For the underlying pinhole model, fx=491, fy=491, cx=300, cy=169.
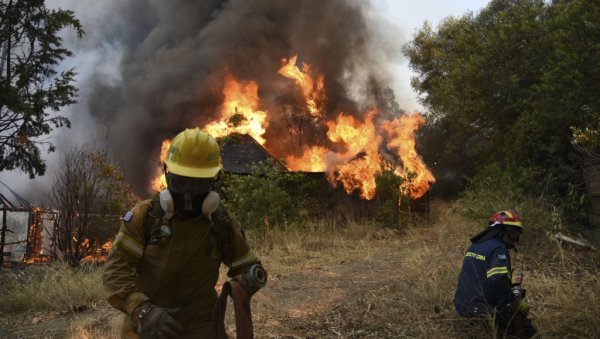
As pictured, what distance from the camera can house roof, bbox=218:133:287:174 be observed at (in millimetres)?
15180

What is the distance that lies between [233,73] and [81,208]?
1242 centimetres

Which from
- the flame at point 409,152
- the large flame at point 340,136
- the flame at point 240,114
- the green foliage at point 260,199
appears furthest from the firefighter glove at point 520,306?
the flame at point 240,114

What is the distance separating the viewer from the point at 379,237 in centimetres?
1219

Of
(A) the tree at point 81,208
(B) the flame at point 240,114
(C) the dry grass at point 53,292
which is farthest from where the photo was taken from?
(B) the flame at point 240,114

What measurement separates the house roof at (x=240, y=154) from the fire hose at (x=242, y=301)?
12249 millimetres

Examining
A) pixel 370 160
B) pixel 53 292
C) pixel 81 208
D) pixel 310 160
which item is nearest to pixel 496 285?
pixel 53 292

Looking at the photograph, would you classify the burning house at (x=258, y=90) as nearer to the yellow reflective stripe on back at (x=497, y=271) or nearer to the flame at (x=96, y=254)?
the flame at (x=96, y=254)

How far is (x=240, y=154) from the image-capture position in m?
16.0

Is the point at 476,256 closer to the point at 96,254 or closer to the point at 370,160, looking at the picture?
the point at 96,254

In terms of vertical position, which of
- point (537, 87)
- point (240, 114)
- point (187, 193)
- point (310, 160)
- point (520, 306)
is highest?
point (240, 114)

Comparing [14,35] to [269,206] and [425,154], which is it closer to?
[269,206]

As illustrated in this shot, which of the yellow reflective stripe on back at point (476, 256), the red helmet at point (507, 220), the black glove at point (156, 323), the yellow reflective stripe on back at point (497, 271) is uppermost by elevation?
the red helmet at point (507, 220)

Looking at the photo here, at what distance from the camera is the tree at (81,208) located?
9992 mm

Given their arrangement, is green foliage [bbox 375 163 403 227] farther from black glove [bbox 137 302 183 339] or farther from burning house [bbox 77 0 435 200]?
black glove [bbox 137 302 183 339]
